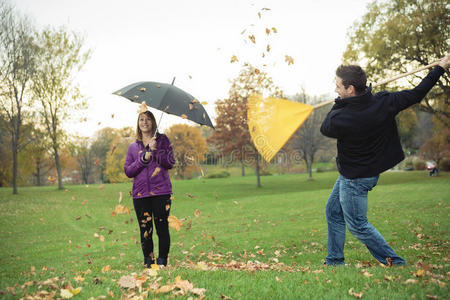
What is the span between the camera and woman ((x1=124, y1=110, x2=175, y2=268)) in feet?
15.8

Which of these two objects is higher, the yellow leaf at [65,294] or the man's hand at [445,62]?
the man's hand at [445,62]

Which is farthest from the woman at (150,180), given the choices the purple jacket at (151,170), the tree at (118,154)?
the tree at (118,154)

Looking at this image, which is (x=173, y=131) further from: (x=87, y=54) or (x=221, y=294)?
(x=221, y=294)

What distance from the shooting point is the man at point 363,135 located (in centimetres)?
352

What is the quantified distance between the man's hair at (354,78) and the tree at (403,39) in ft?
65.1

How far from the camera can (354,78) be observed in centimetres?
365

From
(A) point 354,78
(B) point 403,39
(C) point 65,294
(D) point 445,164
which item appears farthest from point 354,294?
(D) point 445,164

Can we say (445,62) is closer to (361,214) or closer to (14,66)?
(361,214)

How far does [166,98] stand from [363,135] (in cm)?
286

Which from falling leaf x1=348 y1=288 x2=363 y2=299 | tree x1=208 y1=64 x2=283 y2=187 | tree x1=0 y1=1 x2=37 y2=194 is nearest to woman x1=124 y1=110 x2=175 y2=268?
falling leaf x1=348 y1=288 x2=363 y2=299

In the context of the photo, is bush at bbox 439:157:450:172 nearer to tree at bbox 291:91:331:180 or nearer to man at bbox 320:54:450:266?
tree at bbox 291:91:331:180

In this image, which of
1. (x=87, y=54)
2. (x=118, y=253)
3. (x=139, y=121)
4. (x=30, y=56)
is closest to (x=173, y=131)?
(x=87, y=54)

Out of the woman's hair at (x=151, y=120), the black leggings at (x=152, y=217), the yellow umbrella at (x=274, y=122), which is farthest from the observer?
the woman's hair at (x=151, y=120)

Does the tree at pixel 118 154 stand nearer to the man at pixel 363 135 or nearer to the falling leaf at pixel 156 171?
the falling leaf at pixel 156 171
